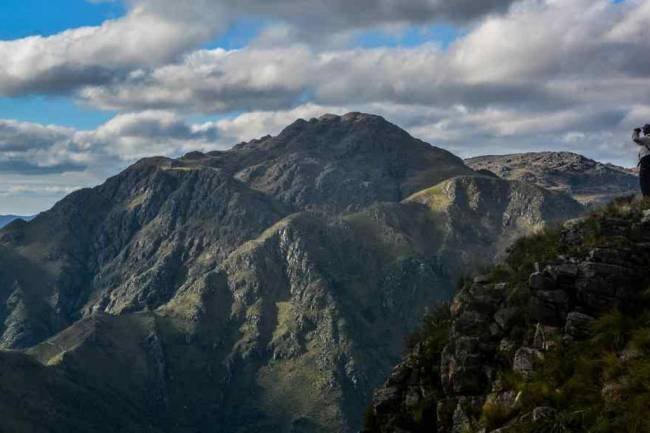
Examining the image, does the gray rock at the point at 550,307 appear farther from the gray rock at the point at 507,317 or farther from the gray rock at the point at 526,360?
the gray rock at the point at 526,360

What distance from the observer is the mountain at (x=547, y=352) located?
99.9 feet

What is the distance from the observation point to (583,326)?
33906mm

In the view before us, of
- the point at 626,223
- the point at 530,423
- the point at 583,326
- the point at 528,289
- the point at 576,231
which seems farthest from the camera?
the point at 576,231

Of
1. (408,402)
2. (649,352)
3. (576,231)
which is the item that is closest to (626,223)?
(576,231)

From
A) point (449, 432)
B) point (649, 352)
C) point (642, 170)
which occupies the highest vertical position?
point (642, 170)

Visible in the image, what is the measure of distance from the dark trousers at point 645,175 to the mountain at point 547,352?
3959 mm

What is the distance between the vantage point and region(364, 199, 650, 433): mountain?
1198 inches

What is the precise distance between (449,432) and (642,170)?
2134 centimetres

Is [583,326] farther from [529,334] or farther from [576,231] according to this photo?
[576,231]

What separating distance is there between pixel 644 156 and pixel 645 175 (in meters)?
1.84

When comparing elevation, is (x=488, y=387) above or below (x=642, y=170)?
below

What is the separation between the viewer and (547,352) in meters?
33.7

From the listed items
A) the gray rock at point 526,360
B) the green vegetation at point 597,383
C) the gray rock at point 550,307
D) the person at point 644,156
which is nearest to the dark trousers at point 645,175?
the person at point 644,156

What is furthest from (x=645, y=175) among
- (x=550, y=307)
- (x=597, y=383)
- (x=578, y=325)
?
(x=597, y=383)
